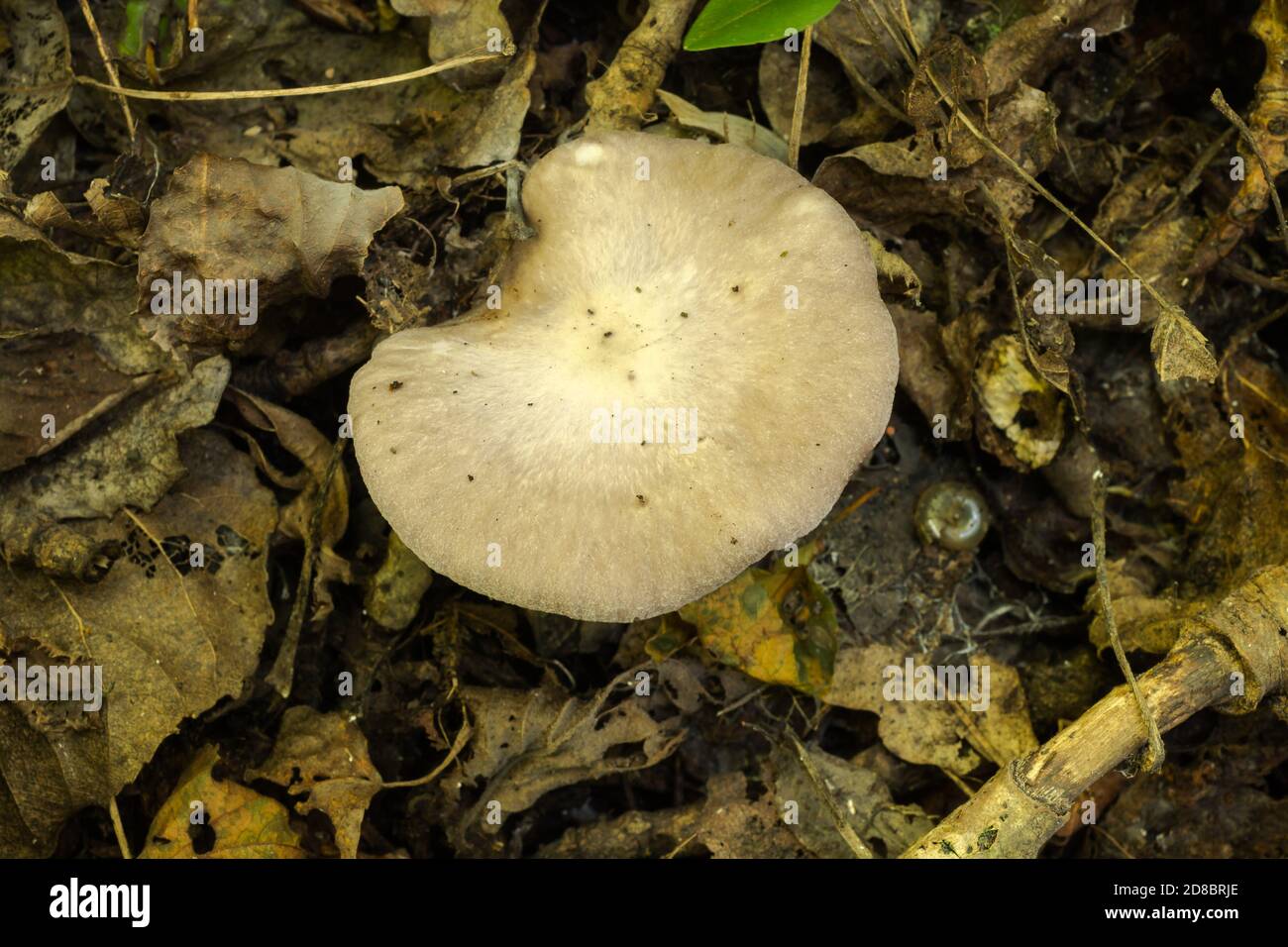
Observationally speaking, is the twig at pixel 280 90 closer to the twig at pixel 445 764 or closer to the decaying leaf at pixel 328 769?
the decaying leaf at pixel 328 769

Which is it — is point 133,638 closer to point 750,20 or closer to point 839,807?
point 839,807

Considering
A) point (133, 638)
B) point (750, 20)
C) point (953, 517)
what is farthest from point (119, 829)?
point (750, 20)

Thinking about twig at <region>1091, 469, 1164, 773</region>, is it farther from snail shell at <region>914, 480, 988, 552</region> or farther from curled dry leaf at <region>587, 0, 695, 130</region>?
curled dry leaf at <region>587, 0, 695, 130</region>

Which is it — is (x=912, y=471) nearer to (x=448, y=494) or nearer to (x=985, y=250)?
(x=985, y=250)

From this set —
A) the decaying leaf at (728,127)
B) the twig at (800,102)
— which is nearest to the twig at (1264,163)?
the twig at (800,102)

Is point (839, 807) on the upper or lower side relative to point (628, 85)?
lower
